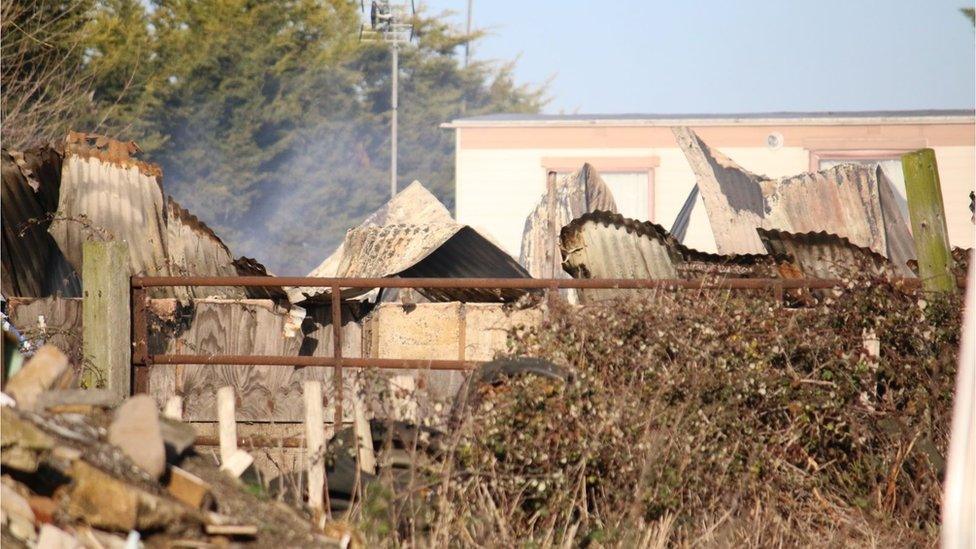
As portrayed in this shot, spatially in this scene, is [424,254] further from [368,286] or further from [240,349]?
[368,286]

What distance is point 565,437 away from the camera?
5.26 metres

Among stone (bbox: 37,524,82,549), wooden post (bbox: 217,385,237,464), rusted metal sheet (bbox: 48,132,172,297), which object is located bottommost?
stone (bbox: 37,524,82,549)

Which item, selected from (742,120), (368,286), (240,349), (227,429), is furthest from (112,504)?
(742,120)

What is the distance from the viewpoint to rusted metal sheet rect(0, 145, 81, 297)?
334 inches

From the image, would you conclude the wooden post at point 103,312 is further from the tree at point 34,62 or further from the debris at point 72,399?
the tree at point 34,62

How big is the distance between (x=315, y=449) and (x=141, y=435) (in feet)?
3.18

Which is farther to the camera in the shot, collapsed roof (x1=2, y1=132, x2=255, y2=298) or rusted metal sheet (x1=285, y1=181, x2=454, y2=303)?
rusted metal sheet (x1=285, y1=181, x2=454, y2=303)

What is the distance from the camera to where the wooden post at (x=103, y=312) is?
6.71 metres

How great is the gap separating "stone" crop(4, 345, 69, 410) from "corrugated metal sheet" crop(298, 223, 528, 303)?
4.42 metres

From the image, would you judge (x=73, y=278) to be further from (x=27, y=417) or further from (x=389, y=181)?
(x=389, y=181)

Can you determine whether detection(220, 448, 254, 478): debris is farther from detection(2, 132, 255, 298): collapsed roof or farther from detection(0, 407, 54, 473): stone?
detection(2, 132, 255, 298): collapsed roof

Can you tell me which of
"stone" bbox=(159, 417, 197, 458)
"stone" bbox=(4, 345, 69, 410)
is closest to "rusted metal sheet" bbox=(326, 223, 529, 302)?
"stone" bbox=(159, 417, 197, 458)

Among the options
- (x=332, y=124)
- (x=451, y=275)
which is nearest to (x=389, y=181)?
(x=332, y=124)

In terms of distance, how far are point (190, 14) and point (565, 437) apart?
33749 millimetres
